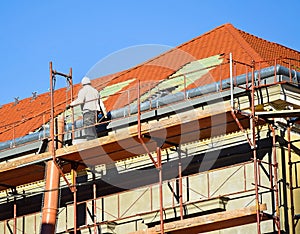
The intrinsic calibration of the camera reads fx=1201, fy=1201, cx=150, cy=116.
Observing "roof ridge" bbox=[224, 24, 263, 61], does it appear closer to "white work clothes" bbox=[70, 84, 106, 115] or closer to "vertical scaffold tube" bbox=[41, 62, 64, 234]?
"white work clothes" bbox=[70, 84, 106, 115]

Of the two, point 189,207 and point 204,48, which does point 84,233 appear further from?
point 204,48

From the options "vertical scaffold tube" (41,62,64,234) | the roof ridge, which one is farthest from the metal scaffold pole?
the roof ridge

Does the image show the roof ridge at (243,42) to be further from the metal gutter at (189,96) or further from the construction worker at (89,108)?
the construction worker at (89,108)

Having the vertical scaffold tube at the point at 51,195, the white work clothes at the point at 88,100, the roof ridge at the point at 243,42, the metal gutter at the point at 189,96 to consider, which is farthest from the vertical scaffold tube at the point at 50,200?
the roof ridge at the point at 243,42

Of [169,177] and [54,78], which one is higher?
[54,78]

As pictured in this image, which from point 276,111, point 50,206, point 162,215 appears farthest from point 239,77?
point 50,206

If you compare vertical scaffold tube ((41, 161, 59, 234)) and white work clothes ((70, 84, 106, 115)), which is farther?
white work clothes ((70, 84, 106, 115))

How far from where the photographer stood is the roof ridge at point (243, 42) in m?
31.4

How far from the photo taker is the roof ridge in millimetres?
31391

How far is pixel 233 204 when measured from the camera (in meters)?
28.7

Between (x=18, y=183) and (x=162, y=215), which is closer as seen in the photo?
(x=162, y=215)

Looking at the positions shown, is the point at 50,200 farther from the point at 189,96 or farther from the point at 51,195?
the point at 189,96

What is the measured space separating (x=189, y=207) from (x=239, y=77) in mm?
3409

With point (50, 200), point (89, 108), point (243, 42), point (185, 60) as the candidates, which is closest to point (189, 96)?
point (89, 108)
